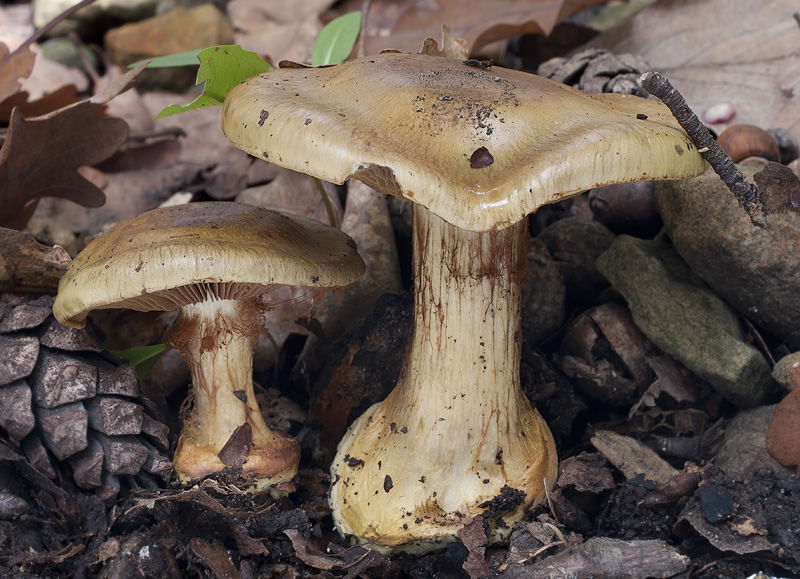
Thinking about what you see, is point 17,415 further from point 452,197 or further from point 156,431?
point 452,197

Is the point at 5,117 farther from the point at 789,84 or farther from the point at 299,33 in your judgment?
the point at 789,84

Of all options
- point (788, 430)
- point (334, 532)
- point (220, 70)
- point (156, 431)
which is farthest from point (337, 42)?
point (788, 430)

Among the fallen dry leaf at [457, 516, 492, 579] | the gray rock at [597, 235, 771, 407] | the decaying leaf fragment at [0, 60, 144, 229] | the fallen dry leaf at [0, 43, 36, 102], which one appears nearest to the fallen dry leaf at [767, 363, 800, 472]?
the gray rock at [597, 235, 771, 407]

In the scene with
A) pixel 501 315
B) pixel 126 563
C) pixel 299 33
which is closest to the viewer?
pixel 126 563

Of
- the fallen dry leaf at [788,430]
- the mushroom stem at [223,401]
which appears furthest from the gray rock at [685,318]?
the mushroom stem at [223,401]

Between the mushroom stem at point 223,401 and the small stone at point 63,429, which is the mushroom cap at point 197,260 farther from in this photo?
the small stone at point 63,429

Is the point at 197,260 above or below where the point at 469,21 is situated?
below

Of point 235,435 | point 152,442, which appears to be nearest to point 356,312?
point 235,435
